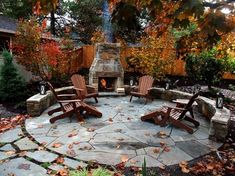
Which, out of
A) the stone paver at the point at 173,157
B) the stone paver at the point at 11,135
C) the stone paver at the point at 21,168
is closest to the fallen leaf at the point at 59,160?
the stone paver at the point at 21,168

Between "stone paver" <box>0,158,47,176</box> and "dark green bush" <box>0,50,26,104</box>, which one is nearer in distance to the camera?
"stone paver" <box>0,158,47,176</box>

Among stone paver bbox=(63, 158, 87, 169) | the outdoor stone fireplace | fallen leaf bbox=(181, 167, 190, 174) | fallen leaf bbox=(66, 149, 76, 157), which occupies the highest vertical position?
the outdoor stone fireplace

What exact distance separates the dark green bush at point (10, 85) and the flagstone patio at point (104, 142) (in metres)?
2.49

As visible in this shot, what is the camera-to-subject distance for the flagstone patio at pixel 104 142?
4.01 meters

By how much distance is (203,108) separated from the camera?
7.27m

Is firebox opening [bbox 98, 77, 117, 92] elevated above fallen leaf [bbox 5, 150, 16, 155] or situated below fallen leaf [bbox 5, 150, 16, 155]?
above

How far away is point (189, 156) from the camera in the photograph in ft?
14.1

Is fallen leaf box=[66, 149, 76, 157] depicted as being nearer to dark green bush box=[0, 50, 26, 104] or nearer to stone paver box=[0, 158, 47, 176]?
stone paver box=[0, 158, 47, 176]

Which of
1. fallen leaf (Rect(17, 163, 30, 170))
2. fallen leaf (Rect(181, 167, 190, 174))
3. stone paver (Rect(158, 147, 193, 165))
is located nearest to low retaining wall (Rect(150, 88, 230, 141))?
stone paver (Rect(158, 147, 193, 165))

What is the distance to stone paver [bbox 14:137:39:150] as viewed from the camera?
4445 mm

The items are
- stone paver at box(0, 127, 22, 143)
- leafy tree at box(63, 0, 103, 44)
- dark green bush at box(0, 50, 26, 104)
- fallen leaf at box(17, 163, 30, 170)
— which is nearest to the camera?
fallen leaf at box(17, 163, 30, 170)

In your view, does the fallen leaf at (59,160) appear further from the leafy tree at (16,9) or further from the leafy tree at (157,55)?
the leafy tree at (16,9)

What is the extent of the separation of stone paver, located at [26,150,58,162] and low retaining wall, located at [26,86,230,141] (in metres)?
2.39

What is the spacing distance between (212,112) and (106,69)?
15.6 ft
